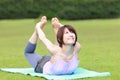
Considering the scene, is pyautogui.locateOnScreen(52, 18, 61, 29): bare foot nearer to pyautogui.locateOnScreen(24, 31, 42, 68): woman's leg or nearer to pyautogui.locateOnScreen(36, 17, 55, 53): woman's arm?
pyautogui.locateOnScreen(36, 17, 55, 53): woman's arm

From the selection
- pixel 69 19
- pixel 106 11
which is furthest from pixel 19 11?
pixel 106 11

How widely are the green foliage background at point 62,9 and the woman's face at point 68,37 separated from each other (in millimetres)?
32664

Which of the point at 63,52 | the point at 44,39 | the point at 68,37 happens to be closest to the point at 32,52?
the point at 44,39

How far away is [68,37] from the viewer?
8.90 meters

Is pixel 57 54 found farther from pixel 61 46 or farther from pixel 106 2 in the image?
pixel 106 2

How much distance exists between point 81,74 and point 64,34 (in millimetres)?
850

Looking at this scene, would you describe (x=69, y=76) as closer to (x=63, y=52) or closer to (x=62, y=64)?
(x=62, y=64)

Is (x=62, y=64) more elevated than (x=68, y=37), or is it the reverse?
(x=68, y=37)

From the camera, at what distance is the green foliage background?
138 feet

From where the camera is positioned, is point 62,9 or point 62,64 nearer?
point 62,64

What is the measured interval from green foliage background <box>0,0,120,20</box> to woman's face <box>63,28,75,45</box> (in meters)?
32.7

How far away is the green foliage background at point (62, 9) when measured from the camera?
42.0 meters

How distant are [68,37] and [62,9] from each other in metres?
33.3

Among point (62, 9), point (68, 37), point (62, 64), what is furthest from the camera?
point (62, 9)
